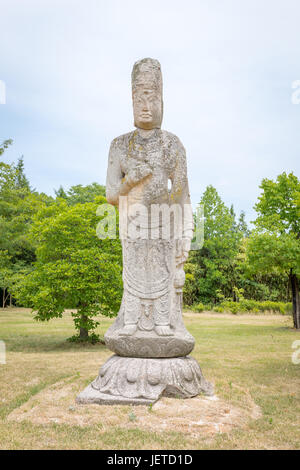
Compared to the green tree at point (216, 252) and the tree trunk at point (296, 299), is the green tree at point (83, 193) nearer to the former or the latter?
the green tree at point (216, 252)

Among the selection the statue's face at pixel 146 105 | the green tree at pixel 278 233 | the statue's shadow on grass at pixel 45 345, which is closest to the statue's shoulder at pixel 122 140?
the statue's face at pixel 146 105

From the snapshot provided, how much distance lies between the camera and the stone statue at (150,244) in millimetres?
5359

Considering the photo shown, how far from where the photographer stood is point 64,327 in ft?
54.7

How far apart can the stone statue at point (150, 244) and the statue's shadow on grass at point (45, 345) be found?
→ 5847mm

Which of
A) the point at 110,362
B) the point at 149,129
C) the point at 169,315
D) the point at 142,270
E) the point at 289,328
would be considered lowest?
the point at 289,328

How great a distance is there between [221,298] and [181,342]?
88.2 ft

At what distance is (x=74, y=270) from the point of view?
10.7 m

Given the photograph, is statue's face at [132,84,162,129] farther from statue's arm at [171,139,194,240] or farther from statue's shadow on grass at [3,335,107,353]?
statue's shadow on grass at [3,335,107,353]

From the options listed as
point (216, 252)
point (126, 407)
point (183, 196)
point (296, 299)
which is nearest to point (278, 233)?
point (296, 299)

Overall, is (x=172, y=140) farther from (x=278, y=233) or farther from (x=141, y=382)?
(x=278, y=233)

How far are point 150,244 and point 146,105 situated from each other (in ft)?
6.33

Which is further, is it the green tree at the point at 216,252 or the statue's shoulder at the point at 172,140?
the green tree at the point at 216,252
